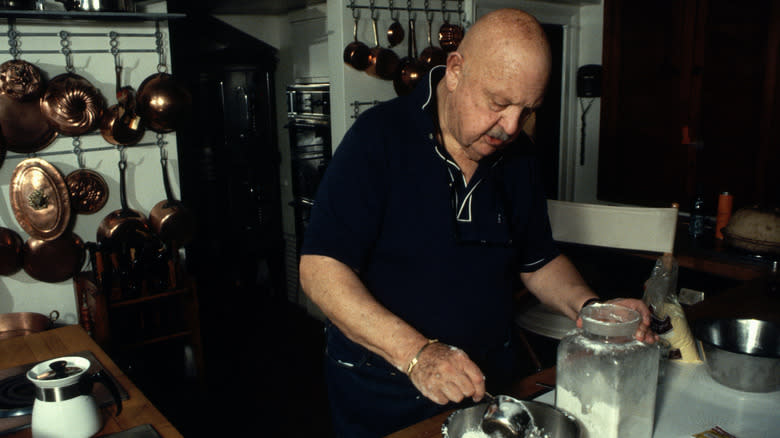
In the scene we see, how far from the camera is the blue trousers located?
141 centimetres

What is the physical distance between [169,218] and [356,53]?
130 centimetres

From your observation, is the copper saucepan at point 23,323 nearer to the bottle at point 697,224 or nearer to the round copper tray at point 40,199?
the round copper tray at point 40,199

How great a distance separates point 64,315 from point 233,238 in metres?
1.79

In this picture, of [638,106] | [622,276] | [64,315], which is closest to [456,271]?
[622,276]

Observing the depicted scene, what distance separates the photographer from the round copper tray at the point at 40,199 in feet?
9.44

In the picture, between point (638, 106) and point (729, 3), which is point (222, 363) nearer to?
point (638, 106)

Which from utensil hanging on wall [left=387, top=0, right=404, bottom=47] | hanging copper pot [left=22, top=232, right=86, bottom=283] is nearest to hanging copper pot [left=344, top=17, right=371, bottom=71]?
utensil hanging on wall [left=387, top=0, right=404, bottom=47]

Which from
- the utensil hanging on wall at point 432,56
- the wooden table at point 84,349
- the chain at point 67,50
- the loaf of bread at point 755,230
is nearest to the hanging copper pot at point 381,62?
the utensil hanging on wall at point 432,56

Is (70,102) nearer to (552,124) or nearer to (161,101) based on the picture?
(161,101)

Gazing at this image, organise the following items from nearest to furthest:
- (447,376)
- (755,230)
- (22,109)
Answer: (447,376), (755,230), (22,109)

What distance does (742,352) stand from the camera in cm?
130

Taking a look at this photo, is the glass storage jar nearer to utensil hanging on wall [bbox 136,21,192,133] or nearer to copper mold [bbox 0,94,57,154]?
utensil hanging on wall [bbox 136,21,192,133]

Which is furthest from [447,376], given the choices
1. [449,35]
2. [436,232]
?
→ [449,35]

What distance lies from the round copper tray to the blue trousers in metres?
2.05
